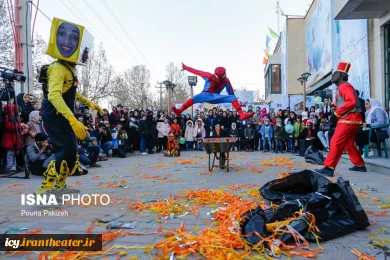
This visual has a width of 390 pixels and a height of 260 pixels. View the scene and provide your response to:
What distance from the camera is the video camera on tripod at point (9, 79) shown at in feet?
22.8

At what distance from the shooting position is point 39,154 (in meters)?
7.71

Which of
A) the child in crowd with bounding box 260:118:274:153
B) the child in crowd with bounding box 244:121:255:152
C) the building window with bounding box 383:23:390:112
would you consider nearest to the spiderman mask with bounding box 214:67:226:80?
the building window with bounding box 383:23:390:112

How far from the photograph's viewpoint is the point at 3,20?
2316cm

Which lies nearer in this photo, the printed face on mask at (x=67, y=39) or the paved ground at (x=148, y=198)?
the paved ground at (x=148, y=198)

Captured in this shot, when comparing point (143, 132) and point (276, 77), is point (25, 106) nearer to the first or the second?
point (143, 132)

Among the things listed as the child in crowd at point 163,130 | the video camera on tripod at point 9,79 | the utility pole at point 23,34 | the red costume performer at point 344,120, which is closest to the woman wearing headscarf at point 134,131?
the child in crowd at point 163,130

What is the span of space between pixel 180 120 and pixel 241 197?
11.7 metres

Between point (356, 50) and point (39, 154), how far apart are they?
1083 cm

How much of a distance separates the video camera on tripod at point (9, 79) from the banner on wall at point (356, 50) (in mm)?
10214

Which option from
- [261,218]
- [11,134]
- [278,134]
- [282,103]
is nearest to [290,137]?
[278,134]

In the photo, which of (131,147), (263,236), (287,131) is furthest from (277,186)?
(131,147)

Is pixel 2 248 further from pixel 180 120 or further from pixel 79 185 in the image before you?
pixel 180 120

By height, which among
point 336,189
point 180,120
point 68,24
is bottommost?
point 336,189

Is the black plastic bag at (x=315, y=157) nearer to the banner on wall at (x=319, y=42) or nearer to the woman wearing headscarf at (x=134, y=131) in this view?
the woman wearing headscarf at (x=134, y=131)
